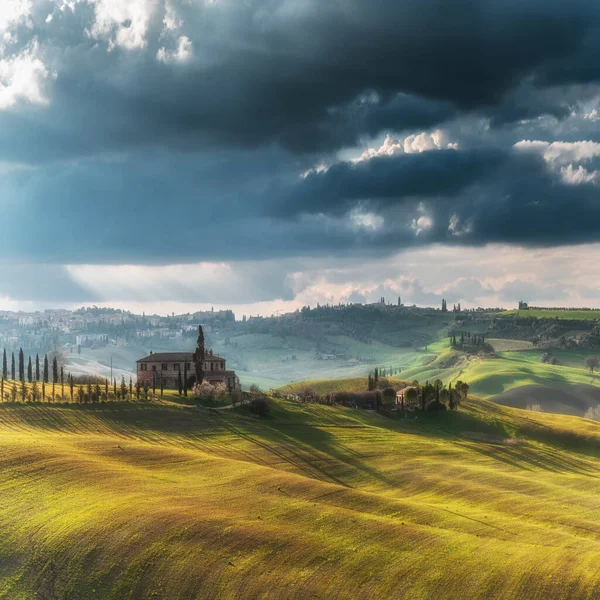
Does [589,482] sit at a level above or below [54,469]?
below

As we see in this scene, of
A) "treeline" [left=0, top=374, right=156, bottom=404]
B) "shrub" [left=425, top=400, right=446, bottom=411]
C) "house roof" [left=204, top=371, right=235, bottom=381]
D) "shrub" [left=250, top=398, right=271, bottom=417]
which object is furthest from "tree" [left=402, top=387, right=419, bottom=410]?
"treeline" [left=0, top=374, right=156, bottom=404]

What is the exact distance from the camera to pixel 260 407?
429 feet

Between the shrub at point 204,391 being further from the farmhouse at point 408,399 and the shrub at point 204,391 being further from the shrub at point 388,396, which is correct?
the farmhouse at point 408,399

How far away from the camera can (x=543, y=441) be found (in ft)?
487

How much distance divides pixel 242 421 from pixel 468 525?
5955 centimetres

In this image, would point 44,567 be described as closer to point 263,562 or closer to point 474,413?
point 263,562

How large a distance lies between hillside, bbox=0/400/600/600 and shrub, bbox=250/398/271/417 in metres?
13.4

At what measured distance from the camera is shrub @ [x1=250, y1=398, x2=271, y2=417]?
130 metres

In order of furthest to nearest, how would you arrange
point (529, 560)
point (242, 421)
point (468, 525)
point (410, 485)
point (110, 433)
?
point (242, 421)
point (110, 433)
point (410, 485)
point (468, 525)
point (529, 560)

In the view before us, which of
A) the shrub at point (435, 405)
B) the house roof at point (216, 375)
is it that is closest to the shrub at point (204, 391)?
the house roof at point (216, 375)

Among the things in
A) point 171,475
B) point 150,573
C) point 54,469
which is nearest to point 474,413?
point 171,475

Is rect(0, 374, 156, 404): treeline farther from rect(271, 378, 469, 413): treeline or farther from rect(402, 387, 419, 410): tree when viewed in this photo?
rect(402, 387, 419, 410): tree

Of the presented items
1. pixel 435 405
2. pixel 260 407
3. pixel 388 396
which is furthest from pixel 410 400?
pixel 260 407

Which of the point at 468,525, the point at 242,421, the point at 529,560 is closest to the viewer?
the point at 529,560
